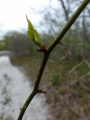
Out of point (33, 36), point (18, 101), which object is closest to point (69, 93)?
point (18, 101)

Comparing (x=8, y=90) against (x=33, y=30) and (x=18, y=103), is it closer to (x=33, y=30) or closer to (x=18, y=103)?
(x=18, y=103)

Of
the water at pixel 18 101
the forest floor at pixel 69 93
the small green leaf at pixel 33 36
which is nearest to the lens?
the small green leaf at pixel 33 36

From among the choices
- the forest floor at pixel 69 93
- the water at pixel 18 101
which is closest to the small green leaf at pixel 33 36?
the water at pixel 18 101

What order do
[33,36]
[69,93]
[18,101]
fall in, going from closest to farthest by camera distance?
[33,36], [69,93], [18,101]

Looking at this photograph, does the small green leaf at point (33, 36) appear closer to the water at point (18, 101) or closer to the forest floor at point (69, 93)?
the water at point (18, 101)

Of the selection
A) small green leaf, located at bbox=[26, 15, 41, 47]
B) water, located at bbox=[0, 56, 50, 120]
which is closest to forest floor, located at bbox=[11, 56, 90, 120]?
water, located at bbox=[0, 56, 50, 120]

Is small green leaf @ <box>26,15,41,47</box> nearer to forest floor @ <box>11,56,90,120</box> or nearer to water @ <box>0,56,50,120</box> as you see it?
water @ <box>0,56,50,120</box>

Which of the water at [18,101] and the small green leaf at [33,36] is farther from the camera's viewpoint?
the water at [18,101]

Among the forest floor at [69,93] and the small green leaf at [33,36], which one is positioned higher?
the small green leaf at [33,36]

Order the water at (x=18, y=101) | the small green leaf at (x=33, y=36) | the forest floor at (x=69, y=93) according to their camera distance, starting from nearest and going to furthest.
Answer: the small green leaf at (x=33, y=36)
the forest floor at (x=69, y=93)
the water at (x=18, y=101)

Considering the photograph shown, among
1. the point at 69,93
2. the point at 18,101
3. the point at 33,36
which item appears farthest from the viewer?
the point at 18,101

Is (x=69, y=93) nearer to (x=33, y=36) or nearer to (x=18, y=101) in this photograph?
(x=18, y=101)
